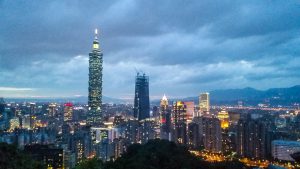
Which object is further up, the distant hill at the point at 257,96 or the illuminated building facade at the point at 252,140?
the distant hill at the point at 257,96

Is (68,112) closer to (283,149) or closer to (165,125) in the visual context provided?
(165,125)

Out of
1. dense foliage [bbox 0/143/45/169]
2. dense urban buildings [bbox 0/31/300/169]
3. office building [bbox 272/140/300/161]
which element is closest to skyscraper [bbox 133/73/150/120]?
dense urban buildings [bbox 0/31/300/169]

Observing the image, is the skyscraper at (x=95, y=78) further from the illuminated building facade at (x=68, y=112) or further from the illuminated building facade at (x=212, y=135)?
the illuminated building facade at (x=212, y=135)

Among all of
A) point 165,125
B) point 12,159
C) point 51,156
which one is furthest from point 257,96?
point 12,159

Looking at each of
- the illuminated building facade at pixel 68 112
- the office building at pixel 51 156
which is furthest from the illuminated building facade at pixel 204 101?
the office building at pixel 51 156

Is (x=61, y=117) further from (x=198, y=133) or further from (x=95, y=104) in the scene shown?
(x=198, y=133)

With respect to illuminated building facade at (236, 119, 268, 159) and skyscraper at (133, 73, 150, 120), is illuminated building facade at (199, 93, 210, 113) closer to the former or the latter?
skyscraper at (133, 73, 150, 120)
